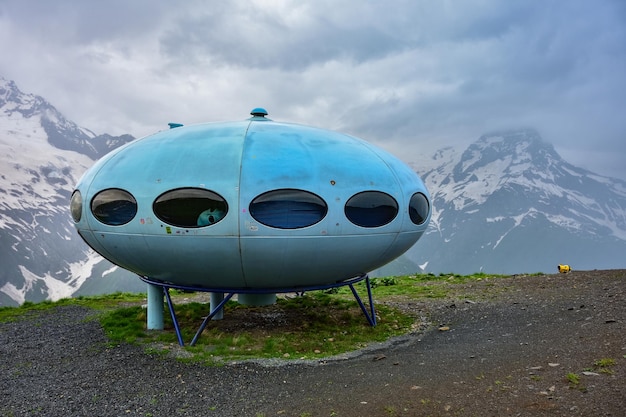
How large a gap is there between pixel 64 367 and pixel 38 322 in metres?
6.01

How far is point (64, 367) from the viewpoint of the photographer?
31.3 ft

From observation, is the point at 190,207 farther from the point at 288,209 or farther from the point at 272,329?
the point at 272,329

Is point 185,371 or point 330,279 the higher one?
point 330,279

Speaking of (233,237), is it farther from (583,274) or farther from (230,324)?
(583,274)

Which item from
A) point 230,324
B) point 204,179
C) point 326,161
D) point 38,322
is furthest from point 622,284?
point 38,322

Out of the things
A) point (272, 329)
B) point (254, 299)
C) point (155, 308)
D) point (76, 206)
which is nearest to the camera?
point (76, 206)

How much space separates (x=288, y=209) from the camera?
31.2 feet

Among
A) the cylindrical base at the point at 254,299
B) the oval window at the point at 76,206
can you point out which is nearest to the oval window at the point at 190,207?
the oval window at the point at 76,206

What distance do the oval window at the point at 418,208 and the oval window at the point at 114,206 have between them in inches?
282

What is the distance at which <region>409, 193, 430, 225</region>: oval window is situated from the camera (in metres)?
11.3

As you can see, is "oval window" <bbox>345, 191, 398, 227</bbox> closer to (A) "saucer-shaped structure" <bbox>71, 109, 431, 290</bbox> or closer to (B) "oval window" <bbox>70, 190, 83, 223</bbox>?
(A) "saucer-shaped structure" <bbox>71, 109, 431, 290</bbox>

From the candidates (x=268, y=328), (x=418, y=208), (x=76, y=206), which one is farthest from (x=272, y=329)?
(x=76, y=206)

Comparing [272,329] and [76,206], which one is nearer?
[76,206]

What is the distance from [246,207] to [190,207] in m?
1.34
